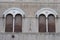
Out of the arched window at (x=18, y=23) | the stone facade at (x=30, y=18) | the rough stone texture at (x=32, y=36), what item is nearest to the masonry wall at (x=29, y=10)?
the stone facade at (x=30, y=18)

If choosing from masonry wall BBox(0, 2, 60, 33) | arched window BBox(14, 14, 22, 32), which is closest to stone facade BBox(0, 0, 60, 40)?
masonry wall BBox(0, 2, 60, 33)

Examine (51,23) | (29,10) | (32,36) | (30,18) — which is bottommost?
(32,36)

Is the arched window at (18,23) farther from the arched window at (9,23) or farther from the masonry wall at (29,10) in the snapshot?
the arched window at (9,23)

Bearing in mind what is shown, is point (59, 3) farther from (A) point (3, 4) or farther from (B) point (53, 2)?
(A) point (3, 4)

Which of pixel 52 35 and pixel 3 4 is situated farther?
pixel 3 4

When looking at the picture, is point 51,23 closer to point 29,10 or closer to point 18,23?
point 29,10

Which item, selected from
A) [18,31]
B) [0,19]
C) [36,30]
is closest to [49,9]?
[36,30]

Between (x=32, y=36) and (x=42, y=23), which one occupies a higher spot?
(x=42, y=23)

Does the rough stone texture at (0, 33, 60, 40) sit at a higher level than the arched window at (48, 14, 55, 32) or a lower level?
lower

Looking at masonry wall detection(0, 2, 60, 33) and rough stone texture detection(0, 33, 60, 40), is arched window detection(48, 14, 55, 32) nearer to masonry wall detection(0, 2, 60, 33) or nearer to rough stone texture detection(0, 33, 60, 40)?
masonry wall detection(0, 2, 60, 33)

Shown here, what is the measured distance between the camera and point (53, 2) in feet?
49.3

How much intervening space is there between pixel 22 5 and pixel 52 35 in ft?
10.8

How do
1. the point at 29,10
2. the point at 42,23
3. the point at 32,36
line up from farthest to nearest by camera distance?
the point at 29,10 < the point at 42,23 < the point at 32,36

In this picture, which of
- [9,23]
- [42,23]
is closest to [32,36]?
[42,23]
